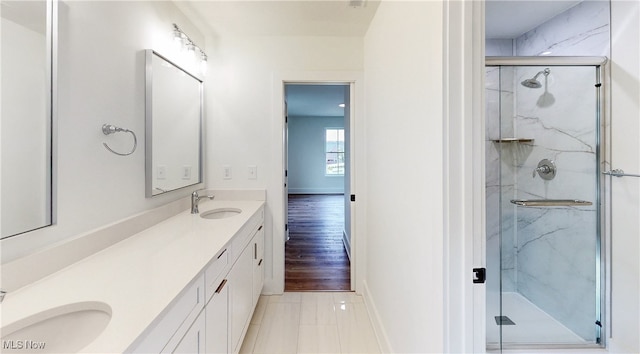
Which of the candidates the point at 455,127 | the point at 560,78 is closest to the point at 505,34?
the point at 560,78

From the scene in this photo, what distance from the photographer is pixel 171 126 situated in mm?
1980

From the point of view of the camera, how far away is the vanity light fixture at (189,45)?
2.00 m

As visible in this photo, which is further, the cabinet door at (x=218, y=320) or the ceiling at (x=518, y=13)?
the ceiling at (x=518, y=13)

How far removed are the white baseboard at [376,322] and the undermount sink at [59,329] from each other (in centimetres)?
149

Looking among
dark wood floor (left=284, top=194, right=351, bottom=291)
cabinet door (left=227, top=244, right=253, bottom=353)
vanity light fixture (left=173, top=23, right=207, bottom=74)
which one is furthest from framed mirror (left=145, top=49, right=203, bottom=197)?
dark wood floor (left=284, top=194, right=351, bottom=291)

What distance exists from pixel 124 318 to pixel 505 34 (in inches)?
123

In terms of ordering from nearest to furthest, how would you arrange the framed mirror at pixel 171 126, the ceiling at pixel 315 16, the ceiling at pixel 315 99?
the framed mirror at pixel 171 126 < the ceiling at pixel 315 16 < the ceiling at pixel 315 99

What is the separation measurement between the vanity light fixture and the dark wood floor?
226 centimetres

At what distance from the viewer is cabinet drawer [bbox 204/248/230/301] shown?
117 centimetres

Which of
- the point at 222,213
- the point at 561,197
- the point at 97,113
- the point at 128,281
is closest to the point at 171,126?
the point at 97,113

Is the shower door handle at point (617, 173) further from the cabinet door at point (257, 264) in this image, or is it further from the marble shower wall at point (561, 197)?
the cabinet door at point (257, 264)

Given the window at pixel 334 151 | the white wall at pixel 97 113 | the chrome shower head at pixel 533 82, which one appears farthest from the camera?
the window at pixel 334 151

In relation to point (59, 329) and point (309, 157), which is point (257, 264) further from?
point (309, 157)

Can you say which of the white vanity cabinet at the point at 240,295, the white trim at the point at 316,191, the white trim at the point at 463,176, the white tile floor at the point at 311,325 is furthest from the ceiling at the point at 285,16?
the white trim at the point at 316,191
